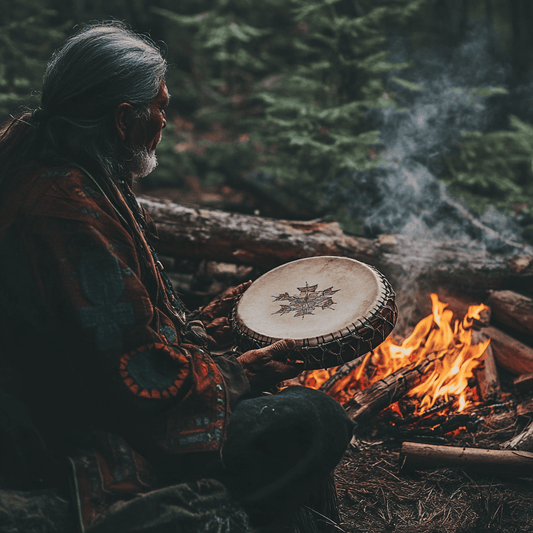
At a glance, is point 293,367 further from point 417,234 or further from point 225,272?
point 417,234

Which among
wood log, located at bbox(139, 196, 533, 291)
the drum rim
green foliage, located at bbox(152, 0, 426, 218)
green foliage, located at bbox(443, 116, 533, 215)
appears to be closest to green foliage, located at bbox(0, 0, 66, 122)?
green foliage, located at bbox(152, 0, 426, 218)

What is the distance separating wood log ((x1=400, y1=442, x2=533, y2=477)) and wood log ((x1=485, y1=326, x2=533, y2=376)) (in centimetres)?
114

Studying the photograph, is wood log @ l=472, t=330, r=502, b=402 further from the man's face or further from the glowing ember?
the man's face

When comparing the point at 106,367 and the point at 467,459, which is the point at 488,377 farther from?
the point at 106,367

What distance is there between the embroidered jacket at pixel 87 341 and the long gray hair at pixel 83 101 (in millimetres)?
137

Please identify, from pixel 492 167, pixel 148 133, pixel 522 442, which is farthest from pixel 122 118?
pixel 492 167

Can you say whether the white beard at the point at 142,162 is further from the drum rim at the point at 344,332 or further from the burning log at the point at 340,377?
the burning log at the point at 340,377

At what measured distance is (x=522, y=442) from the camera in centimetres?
267

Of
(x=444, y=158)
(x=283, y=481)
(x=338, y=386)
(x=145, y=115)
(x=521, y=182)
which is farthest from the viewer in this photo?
(x=521, y=182)

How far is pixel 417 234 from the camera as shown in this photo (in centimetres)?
486

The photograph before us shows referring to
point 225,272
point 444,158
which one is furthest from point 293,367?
point 444,158

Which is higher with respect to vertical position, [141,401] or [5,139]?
[5,139]

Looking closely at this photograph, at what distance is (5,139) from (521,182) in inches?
263

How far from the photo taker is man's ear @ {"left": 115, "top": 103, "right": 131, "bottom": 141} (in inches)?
74.7
